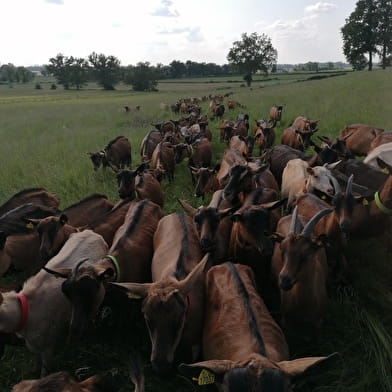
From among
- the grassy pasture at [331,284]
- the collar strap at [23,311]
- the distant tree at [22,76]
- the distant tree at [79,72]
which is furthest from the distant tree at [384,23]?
the distant tree at [22,76]

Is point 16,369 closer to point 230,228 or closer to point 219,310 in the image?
point 219,310

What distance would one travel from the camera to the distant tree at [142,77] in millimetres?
84625

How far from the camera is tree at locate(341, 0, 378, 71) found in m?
72.9

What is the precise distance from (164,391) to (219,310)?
3.68ft

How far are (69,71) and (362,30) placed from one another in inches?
2644

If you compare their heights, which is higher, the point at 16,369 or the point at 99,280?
the point at 99,280

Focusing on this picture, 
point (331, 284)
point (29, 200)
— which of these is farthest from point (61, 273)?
point (29, 200)

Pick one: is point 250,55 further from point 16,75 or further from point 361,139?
point 16,75

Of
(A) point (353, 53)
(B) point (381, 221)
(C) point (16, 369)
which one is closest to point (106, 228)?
(C) point (16, 369)

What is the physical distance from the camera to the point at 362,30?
239 ft

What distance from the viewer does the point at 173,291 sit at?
428 cm

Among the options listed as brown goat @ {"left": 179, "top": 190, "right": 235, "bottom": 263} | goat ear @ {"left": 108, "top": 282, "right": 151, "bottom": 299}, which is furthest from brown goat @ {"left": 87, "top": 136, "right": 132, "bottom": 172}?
goat ear @ {"left": 108, "top": 282, "right": 151, "bottom": 299}

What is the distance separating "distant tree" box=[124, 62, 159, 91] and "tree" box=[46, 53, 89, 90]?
49.1ft

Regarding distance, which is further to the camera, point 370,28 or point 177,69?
point 177,69
